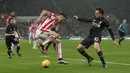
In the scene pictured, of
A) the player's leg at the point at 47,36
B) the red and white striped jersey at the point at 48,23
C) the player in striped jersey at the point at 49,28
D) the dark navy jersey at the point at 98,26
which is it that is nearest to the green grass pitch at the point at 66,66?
the player's leg at the point at 47,36

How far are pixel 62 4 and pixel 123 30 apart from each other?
3423 centimetres

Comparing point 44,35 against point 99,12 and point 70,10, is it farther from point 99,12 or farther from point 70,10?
point 70,10

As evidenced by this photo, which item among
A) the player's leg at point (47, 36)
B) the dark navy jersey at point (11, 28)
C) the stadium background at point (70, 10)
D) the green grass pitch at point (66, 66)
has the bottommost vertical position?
the green grass pitch at point (66, 66)

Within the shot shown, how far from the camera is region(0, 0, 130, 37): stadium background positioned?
60.8 meters

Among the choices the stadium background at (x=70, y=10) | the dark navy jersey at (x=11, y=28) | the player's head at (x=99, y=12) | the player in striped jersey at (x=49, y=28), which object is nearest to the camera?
the player's head at (x=99, y=12)

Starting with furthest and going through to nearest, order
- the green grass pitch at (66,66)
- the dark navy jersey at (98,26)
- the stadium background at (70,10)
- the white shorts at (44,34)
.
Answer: the stadium background at (70,10) → the white shorts at (44,34) → the dark navy jersey at (98,26) → the green grass pitch at (66,66)

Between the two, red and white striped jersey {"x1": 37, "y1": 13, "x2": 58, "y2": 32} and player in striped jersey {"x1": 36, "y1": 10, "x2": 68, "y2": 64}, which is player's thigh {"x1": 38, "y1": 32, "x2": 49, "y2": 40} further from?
red and white striped jersey {"x1": 37, "y1": 13, "x2": 58, "y2": 32}

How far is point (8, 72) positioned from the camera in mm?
11398

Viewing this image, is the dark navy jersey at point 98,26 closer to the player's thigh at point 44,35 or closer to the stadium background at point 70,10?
the player's thigh at point 44,35

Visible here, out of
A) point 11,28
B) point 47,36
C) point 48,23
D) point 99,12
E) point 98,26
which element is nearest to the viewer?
point 99,12

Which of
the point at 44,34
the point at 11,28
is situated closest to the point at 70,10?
the point at 11,28

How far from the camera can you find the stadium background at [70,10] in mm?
60812

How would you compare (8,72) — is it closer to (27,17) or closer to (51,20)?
(51,20)

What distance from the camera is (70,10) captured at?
63.9m
